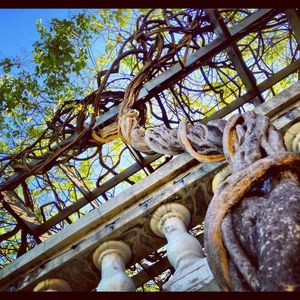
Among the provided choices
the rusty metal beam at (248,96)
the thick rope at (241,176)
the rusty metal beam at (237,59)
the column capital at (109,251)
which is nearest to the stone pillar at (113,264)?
the column capital at (109,251)

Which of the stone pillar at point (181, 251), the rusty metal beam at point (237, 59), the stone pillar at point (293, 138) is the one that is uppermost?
the rusty metal beam at point (237, 59)

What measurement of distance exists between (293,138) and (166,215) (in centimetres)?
101

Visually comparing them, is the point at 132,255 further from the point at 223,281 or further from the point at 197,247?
the point at 223,281

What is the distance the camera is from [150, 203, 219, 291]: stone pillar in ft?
6.85

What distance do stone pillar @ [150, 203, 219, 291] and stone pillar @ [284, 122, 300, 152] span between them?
0.84 m

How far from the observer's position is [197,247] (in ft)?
8.05

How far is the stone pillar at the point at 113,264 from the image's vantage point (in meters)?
2.39

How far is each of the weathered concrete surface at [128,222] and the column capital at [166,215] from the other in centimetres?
4

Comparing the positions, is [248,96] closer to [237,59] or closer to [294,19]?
[237,59]

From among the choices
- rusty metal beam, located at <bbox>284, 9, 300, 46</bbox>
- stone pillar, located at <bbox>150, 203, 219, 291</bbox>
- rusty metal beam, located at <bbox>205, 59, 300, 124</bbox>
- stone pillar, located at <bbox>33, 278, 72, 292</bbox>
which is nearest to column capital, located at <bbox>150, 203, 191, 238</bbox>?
stone pillar, located at <bbox>150, 203, 219, 291</bbox>

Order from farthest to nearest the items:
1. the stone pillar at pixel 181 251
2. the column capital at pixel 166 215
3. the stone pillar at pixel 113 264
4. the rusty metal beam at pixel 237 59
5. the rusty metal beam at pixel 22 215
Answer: the rusty metal beam at pixel 237 59 < the rusty metal beam at pixel 22 215 < the column capital at pixel 166 215 < the stone pillar at pixel 113 264 < the stone pillar at pixel 181 251

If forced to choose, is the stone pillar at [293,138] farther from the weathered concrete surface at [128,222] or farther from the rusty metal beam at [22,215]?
the rusty metal beam at [22,215]

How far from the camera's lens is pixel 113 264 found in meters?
2.72
